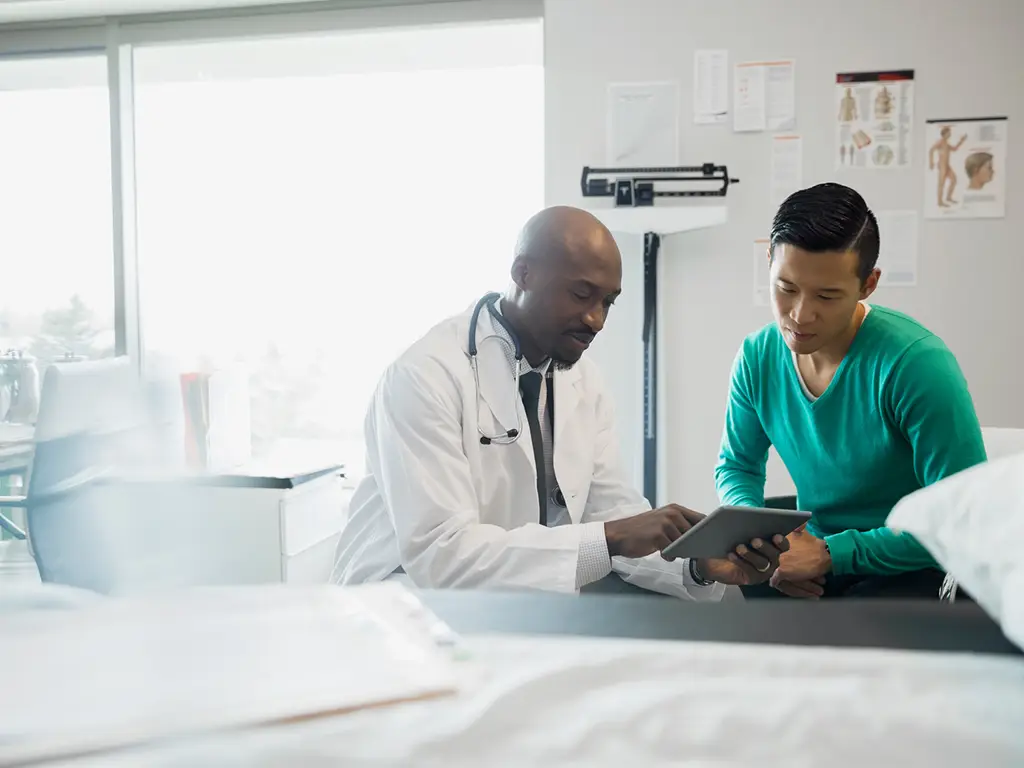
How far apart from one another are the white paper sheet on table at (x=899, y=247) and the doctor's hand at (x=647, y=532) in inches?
66.0

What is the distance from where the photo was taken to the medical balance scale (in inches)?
102

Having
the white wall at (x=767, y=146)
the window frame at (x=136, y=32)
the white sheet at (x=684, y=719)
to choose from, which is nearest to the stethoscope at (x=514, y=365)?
the white sheet at (x=684, y=719)

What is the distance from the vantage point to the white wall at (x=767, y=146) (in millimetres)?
2652

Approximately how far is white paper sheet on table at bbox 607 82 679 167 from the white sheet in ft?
7.62

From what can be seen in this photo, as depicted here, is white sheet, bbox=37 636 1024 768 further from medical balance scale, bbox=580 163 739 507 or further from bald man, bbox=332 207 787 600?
medical balance scale, bbox=580 163 739 507

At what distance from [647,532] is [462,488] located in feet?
1.07

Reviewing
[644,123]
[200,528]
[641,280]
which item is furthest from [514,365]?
[644,123]

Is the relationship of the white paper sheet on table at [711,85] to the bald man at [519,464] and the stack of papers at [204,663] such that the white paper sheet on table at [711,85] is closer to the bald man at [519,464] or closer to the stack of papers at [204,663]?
the bald man at [519,464]

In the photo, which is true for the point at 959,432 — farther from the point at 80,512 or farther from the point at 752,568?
the point at 80,512

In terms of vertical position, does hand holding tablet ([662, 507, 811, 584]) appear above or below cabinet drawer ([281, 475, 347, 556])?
above

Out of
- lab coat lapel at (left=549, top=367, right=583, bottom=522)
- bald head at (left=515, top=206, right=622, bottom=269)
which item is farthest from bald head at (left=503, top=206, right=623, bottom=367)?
lab coat lapel at (left=549, top=367, right=583, bottom=522)

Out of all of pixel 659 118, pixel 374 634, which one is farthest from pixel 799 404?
pixel 659 118

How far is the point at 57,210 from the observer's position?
131 inches

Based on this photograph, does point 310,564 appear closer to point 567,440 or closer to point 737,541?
point 567,440
